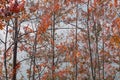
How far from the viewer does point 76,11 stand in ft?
65.4

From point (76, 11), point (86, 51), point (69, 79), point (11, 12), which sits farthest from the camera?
point (69, 79)

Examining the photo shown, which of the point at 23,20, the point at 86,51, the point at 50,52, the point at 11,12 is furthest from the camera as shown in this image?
the point at 86,51

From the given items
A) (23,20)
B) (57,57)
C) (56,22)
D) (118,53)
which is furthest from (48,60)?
(23,20)

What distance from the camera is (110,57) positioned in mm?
26438

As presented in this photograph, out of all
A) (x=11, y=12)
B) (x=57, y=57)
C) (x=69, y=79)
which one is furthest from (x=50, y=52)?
(x=11, y=12)

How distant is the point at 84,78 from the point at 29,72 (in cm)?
880

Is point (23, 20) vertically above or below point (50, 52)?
above

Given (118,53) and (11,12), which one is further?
(118,53)

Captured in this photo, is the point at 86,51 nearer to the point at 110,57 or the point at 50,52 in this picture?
the point at 110,57

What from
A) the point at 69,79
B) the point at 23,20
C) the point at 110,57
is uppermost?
the point at 23,20

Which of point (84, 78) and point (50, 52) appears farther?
point (84, 78)

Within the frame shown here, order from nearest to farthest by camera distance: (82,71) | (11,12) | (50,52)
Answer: (11,12) → (50,52) → (82,71)

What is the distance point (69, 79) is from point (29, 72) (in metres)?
8.65

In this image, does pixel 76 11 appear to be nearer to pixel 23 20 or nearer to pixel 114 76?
pixel 23 20
